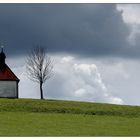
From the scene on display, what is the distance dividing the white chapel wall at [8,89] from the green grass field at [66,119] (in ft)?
51.2

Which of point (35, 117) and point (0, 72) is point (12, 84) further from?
point (35, 117)

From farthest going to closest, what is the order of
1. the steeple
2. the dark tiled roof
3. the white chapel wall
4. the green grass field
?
1. the steeple
2. the dark tiled roof
3. the white chapel wall
4. the green grass field

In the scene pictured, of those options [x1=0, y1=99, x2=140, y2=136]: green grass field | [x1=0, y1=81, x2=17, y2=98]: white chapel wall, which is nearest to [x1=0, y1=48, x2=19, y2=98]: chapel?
[x1=0, y1=81, x2=17, y2=98]: white chapel wall

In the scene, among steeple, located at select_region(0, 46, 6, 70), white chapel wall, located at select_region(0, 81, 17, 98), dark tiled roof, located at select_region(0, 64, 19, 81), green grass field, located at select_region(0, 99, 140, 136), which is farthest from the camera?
steeple, located at select_region(0, 46, 6, 70)

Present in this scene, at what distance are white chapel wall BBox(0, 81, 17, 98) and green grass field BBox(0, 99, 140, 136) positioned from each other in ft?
51.2

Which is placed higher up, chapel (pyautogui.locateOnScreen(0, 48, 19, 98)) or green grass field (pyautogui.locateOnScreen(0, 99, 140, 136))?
chapel (pyautogui.locateOnScreen(0, 48, 19, 98))

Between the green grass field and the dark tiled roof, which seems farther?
the dark tiled roof

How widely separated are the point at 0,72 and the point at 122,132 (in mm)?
38933

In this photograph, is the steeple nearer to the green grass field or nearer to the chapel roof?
the chapel roof

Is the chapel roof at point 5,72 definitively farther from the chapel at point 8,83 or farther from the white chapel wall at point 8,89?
the white chapel wall at point 8,89

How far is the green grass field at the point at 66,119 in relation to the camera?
3600 cm

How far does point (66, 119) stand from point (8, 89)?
28074mm

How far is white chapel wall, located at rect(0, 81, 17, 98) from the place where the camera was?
71562 millimetres

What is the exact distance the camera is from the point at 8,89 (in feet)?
236
